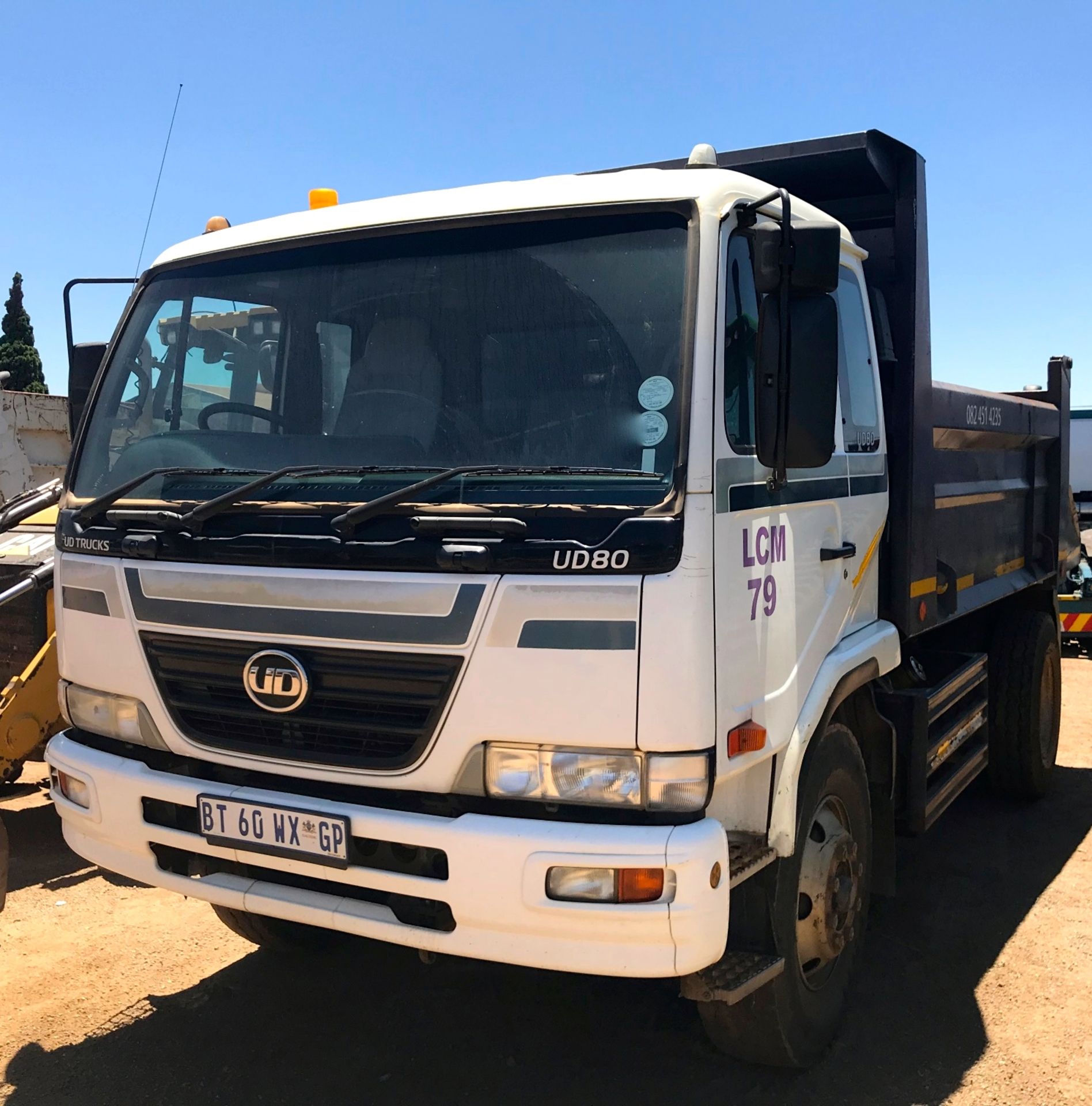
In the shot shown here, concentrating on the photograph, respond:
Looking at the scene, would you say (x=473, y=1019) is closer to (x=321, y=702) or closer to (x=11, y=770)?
(x=321, y=702)

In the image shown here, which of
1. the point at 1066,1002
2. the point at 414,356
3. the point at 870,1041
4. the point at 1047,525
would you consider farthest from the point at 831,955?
the point at 1047,525

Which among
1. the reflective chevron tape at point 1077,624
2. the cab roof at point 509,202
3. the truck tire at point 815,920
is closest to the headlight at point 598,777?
the truck tire at point 815,920

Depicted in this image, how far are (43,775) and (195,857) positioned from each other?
424 centimetres

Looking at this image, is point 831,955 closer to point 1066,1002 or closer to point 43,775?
point 1066,1002

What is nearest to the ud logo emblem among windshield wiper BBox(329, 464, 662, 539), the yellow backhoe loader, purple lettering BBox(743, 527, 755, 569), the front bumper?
the front bumper

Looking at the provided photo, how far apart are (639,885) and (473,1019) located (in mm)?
1493

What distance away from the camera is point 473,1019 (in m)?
3.72

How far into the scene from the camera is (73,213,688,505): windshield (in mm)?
2771

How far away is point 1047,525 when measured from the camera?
20.6ft

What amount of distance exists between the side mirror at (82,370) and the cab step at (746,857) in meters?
2.67

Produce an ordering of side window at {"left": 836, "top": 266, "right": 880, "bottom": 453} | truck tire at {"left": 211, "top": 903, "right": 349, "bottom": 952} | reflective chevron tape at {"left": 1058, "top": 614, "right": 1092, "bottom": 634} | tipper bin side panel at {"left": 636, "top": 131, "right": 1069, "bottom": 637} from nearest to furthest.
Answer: side window at {"left": 836, "top": 266, "right": 880, "bottom": 453}, tipper bin side panel at {"left": 636, "top": 131, "right": 1069, "bottom": 637}, truck tire at {"left": 211, "top": 903, "right": 349, "bottom": 952}, reflective chevron tape at {"left": 1058, "top": 614, "right": 1092, "bottom": 634}

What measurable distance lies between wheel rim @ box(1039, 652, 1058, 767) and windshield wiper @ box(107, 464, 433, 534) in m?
4.45

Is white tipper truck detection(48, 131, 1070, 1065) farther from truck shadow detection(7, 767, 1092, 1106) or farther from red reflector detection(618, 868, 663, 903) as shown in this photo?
truck shadow detection(7, 767, 1092, 1106)

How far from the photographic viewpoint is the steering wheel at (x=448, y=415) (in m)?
2.92
